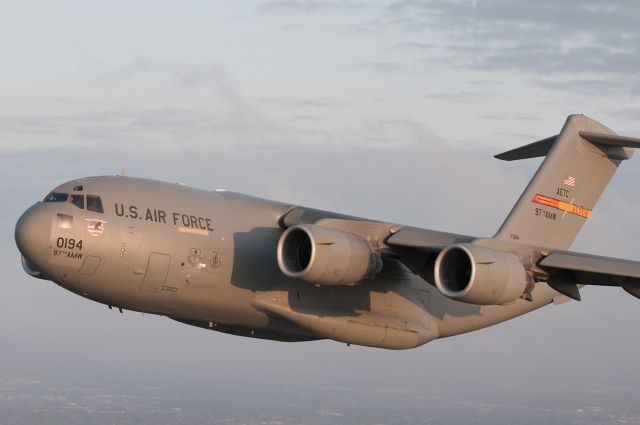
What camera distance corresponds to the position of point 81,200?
16.2 metres

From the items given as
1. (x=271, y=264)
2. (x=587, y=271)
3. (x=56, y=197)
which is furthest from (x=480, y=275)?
(x=56, y=197)

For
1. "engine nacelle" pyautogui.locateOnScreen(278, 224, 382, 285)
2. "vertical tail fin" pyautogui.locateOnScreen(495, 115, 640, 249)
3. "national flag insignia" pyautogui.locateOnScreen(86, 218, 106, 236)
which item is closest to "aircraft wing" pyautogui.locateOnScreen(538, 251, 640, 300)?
"vertical tail fin" pyautogui.locateOnScreen(495, 115, 640, 249)

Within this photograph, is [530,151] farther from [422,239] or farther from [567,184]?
[422,239]

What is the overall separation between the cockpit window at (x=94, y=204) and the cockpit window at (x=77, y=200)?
0.09 meters

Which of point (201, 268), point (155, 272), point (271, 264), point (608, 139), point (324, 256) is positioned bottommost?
point (155, 272)

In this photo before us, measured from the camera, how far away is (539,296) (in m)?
19.8

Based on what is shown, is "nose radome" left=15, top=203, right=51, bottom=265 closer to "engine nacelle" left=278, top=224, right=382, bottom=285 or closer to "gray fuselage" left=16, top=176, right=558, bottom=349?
"gray fuselage" left=16, top=176, right=558, bottom=349

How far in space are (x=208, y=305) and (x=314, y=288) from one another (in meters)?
1.60

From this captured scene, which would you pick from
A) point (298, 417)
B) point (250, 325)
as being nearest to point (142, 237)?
point (250, 325)

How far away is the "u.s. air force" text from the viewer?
16.3 m

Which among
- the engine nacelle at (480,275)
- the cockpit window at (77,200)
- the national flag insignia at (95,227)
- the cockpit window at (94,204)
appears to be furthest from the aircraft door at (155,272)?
the engine nacelle at (480,275)

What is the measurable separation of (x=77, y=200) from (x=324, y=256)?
3217mm

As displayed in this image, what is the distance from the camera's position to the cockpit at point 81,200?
16125 mm

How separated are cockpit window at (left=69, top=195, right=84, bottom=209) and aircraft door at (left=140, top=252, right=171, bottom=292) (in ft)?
3.57
